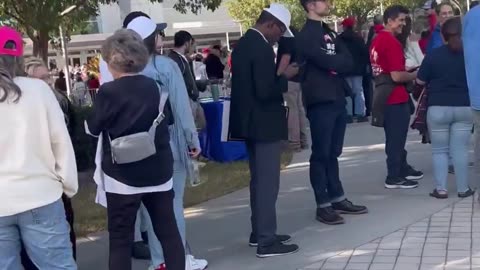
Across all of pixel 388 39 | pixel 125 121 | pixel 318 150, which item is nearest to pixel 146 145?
pixel 125 121

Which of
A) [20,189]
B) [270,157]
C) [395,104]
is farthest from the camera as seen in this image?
[395,104]

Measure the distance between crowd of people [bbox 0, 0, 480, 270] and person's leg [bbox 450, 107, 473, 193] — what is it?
0.03ft

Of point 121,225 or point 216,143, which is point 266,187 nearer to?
point 121,225

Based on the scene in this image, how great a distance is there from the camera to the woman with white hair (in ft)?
14.3

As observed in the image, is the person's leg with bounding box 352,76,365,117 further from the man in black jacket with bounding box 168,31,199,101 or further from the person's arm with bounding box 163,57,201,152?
the person's arm with bounding box 163,57,201,152

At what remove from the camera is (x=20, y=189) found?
3633 mm

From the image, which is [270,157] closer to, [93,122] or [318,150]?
[318,150]

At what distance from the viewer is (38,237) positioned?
12.2 ft

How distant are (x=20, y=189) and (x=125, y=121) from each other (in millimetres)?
897

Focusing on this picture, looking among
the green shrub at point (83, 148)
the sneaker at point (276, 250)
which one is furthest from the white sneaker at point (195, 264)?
the green shrub at point (83, 148)

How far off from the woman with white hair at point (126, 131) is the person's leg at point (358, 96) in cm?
865

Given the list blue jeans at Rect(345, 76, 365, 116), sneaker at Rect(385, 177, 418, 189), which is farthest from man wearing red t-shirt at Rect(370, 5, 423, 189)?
blue jeans at Rect(345, 76, 365, 116)

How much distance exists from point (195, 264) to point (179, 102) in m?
1.26

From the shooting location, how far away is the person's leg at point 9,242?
366 centimetres
